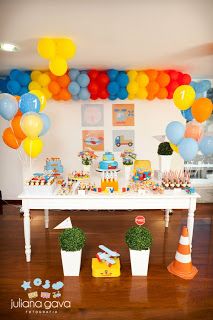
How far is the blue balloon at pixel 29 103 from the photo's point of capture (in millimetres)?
2943

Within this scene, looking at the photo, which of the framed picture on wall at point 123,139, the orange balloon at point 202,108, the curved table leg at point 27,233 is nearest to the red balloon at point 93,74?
the framed picture on wall at point 123,139

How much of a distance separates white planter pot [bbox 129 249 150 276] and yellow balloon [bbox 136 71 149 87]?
8.69 ft

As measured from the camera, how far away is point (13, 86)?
4148 millimetres

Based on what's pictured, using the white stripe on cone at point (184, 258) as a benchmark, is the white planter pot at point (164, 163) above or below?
above

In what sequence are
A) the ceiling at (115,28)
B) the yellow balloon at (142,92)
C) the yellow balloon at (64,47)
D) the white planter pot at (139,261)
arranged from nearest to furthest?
1. the ceiling at (115,28)
2. the white planter pot at (139,261)
3. the yellow balloon at (64,47)
4. the yellow balloon at (142,92)

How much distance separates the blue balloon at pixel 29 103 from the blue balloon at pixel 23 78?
1.34 m

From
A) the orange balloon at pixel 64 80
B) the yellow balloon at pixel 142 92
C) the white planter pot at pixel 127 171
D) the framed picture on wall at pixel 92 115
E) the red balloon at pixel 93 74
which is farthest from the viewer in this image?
the framed picture on wall at pixel 92 115

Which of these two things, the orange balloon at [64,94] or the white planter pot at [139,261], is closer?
the white planter pot at [139,261]

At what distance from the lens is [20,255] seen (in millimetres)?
3178

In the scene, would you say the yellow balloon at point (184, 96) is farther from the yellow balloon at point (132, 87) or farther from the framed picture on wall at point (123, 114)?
the framed picture on wall at point (123, 114)

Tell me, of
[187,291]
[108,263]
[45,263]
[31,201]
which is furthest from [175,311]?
[31,201]

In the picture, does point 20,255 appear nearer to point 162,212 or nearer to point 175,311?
point 175,311

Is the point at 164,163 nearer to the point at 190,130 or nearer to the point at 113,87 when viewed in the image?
the point at 190,130

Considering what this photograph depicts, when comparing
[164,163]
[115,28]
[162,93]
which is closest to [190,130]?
[164,163]
